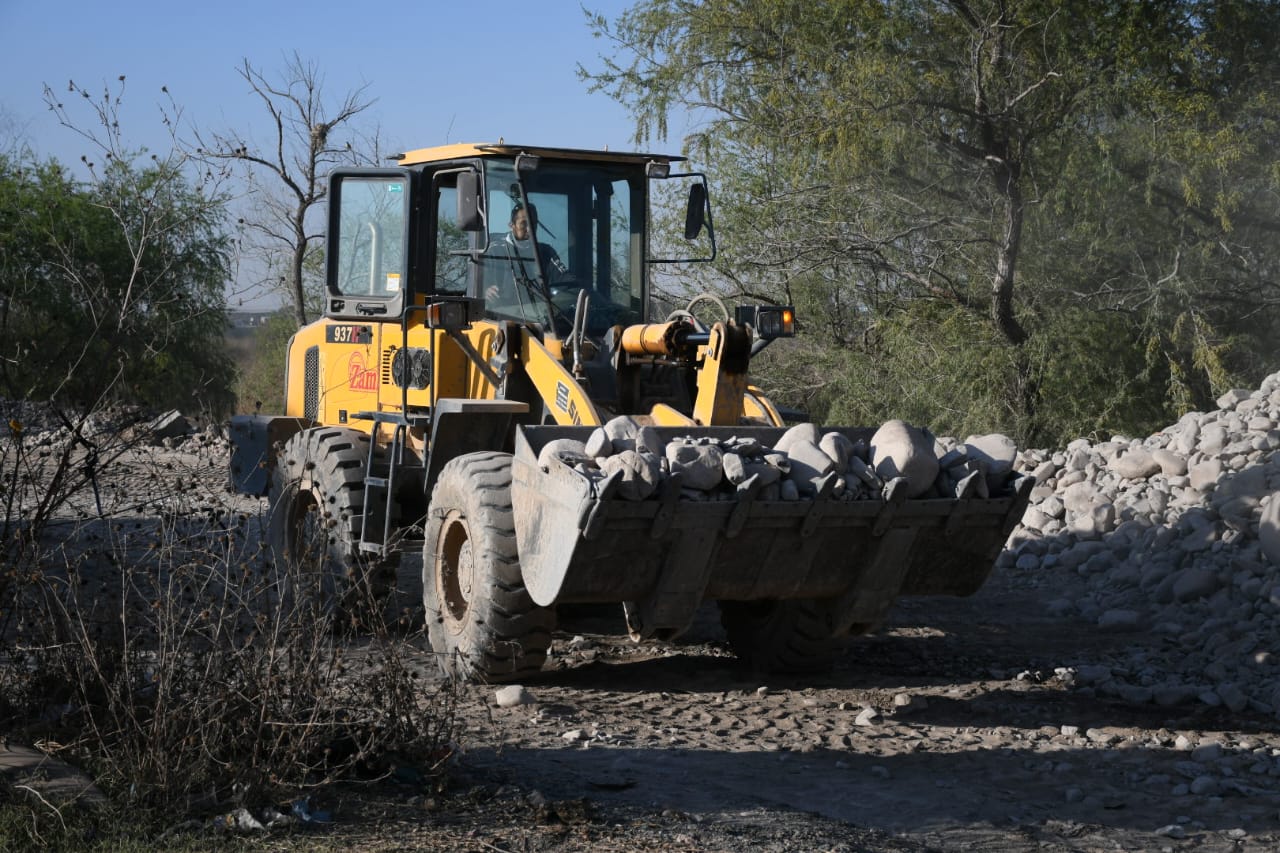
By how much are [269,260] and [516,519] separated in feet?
67.7

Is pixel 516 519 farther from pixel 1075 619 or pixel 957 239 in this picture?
pixel 957 239

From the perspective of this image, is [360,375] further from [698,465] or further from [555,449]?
[698,465]

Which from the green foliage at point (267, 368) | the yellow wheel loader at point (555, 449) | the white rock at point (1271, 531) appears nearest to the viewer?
the yellow wheel loader at point (555, 449)

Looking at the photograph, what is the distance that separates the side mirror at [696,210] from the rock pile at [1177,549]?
10.9ft

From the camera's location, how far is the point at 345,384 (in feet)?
30.9

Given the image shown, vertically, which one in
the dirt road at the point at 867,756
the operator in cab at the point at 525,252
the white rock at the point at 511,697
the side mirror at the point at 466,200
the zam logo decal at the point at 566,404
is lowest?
the dirt road at the point at 867,756

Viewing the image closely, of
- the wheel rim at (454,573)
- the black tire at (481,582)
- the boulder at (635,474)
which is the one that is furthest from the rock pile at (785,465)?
the wheel rim at (454,573)

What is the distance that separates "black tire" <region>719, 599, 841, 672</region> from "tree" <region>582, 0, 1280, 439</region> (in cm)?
922

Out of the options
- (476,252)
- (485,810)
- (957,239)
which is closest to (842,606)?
(485,810)

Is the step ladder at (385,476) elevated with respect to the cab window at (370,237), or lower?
lower

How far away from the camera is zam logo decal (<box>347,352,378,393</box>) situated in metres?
9.09

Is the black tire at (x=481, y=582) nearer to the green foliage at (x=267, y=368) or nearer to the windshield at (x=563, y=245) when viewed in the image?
the windshield at (x=563, y=245)

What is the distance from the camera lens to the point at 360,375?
9242 millimetres

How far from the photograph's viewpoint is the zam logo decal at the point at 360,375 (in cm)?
909
